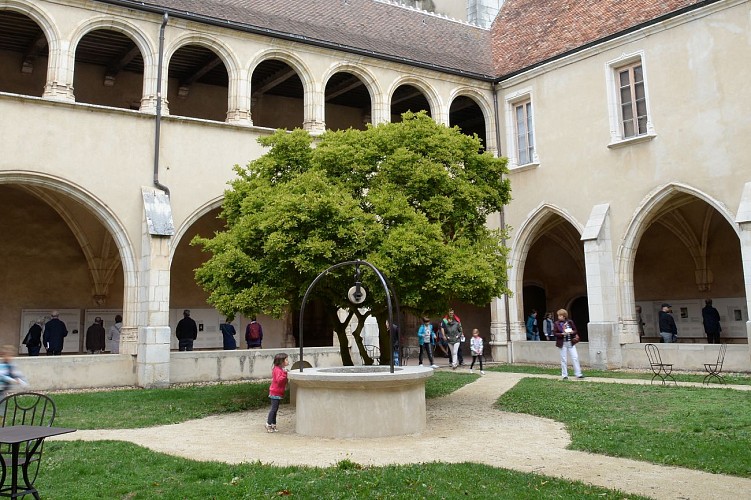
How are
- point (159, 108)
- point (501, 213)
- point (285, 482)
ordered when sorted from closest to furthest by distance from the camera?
point (285, 482) → point (159, 108) → point (501, 213)

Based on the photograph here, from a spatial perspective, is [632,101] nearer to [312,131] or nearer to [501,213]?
[501,213]

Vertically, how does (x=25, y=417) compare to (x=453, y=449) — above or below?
above

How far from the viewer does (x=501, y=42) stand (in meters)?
22.3

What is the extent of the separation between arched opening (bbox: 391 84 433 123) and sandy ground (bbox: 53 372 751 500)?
13.0 m

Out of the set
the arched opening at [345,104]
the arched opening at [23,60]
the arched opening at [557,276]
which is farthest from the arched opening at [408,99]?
the arched opening at [23,60]

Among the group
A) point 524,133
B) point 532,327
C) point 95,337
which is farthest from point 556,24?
point 95,337

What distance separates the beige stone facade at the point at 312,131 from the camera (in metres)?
14.8

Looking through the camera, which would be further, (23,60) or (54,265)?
(54,265)

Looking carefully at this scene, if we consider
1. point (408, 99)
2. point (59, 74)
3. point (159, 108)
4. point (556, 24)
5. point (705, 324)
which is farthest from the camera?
point (408, 99)

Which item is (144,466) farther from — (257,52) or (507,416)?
(257,52)

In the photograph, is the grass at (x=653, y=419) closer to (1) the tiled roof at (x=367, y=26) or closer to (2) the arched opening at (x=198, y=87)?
(1) the tiled roof at (x=367, y=26)

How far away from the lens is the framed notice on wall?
59.6 feet

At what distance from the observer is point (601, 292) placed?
16.6 m

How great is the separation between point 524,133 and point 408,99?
4193mm
